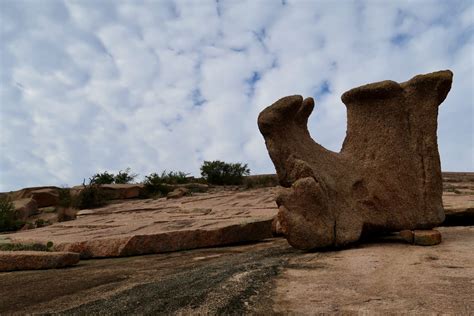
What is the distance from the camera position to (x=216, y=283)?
2596mm

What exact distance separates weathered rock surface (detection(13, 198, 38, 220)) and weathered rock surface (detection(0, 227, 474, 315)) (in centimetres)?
938

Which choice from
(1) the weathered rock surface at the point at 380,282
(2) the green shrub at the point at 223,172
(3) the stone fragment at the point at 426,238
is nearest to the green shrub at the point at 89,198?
(2) the green shrub at the point at 223,172

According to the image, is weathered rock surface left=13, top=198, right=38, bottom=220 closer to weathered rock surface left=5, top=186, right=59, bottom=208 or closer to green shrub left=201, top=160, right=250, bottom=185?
weathered rock surface left=5, top=186, right=59, bottom=208

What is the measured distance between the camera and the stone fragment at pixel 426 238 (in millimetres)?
3846

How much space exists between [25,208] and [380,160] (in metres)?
11.8

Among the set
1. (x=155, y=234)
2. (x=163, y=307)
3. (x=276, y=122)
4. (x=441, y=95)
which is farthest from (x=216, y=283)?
(x=441, y=95)

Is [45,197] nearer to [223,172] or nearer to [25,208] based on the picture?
[25,208]

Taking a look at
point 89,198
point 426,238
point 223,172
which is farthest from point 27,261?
point 223,172

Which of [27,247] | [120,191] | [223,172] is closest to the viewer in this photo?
[27,247]

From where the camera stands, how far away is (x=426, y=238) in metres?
3.87

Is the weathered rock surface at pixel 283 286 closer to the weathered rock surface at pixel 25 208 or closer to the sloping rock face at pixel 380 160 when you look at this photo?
the sloping rock face at pixel 380 160

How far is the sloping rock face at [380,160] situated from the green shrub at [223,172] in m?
15.5

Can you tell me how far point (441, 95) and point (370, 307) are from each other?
3.09 meters

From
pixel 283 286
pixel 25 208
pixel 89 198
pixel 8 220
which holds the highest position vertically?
pixel 89 198
